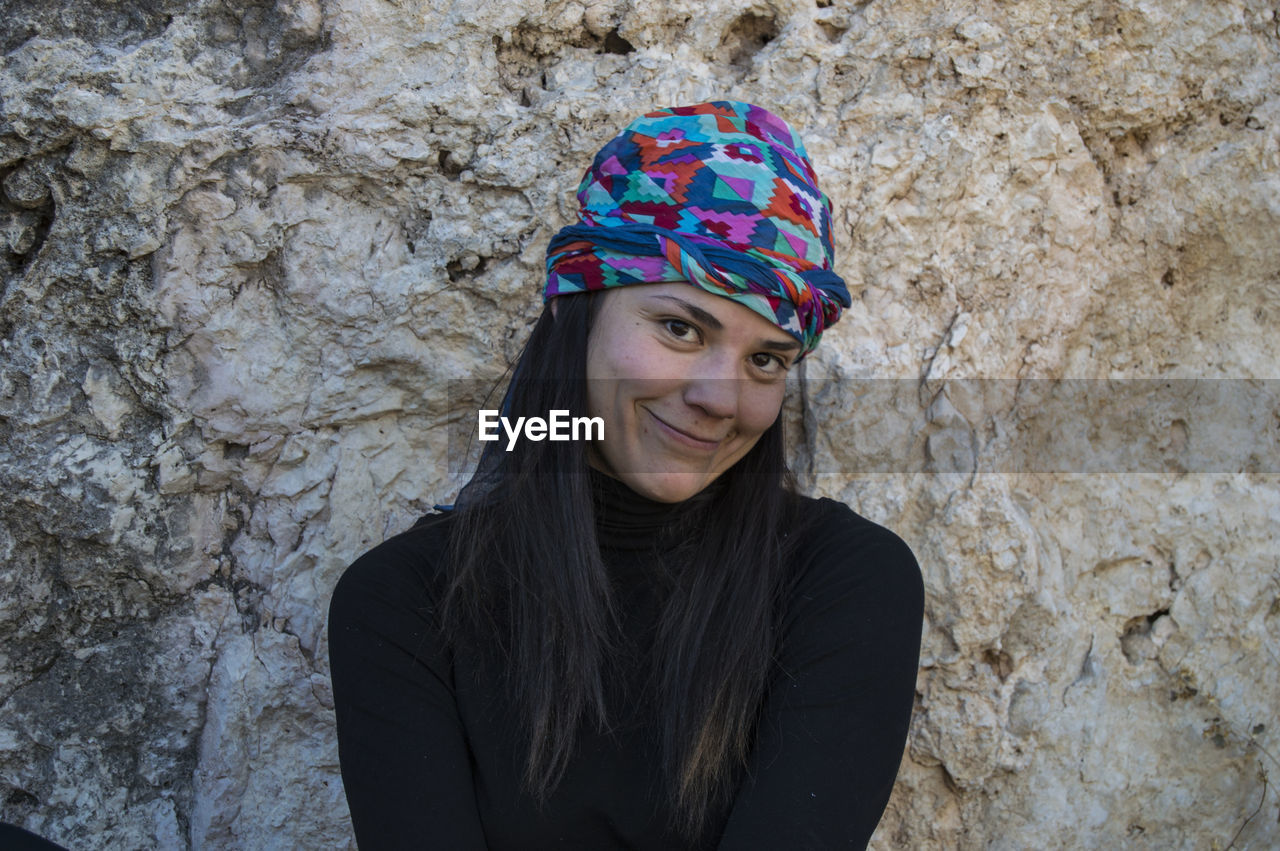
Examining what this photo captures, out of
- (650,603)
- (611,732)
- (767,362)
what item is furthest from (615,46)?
(611,732)

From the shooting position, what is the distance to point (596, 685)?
172 cm

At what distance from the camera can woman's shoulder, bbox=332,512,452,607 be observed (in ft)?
5.74

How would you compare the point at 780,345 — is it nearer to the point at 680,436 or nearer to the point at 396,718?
the point at 680,436

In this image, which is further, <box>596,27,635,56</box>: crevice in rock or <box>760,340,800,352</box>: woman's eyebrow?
<box>596,27,635,56</box>: crevice in rock

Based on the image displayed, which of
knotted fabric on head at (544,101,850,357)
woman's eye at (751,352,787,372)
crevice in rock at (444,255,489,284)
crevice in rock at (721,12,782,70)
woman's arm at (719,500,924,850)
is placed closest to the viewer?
woman's arm at (719,500,924,850)

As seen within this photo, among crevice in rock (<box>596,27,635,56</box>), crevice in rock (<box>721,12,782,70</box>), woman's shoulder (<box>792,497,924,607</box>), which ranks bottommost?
woman's shoulder (<box>792,497,924,607</box>)

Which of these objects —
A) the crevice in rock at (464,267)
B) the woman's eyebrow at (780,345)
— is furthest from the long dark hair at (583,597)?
the crevice in rock at (464,267)

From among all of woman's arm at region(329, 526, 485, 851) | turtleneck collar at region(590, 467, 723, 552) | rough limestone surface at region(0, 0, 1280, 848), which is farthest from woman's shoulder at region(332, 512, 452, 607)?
rough limestone surface at region(0, 0, 1280, 848)

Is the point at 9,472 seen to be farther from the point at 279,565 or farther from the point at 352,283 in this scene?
the point at 352,283

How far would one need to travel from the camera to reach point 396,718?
1.64m

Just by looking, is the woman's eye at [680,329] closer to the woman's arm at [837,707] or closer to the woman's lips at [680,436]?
the woman's lips at [680,436]

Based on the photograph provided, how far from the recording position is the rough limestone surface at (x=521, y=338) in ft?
6.73

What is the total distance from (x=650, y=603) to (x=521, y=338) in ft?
2.42

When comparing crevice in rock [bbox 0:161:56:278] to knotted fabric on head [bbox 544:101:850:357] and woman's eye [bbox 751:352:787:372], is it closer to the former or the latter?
knotted fabric on head [bbox 544:101:850:357]
